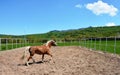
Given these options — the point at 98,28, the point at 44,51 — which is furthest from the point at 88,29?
the point at 44,51

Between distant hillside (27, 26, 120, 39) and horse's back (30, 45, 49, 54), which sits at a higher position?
distant hillside (27, 26, 120, 39)

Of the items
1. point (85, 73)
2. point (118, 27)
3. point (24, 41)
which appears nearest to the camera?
point (85, 73)

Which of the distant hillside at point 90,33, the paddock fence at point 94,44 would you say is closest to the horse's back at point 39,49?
the paddock fence at point 94,44

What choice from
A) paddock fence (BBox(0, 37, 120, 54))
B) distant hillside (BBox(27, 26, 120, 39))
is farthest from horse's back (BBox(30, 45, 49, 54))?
distant hillside (BBox(27, 26, 120, 39))

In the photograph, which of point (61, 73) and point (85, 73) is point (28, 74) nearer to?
point (61, 73)

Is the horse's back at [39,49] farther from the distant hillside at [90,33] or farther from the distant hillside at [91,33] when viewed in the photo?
the distant hillside at [91,33]

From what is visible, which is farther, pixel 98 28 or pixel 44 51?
pixel 98 28

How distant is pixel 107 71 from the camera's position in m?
12.5

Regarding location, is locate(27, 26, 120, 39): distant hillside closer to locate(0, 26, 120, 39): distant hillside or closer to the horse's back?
locate(0, 26, 120, 39): distant hillside

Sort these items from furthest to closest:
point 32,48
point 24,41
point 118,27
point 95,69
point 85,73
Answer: point 118,27, point 24,41, point 32,48, point 95,69, point 85,73

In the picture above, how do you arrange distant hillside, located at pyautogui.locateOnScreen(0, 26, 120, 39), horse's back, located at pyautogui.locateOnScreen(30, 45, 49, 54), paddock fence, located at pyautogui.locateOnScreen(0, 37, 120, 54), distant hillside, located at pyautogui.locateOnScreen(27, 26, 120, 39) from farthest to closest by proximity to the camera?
distant hillside, located at pyautogui.locateOnScreen(27, 26, 120, 39) → distant hillside, located at pyautogui.locateOnScreen(0, 26, 120, 39) → paddock fence, located at pyautogui.locateOnScreen(0, 37, 120, 54) → horse's back, located at pyautogui.locateOnScreen(30, 45, 49, 54)

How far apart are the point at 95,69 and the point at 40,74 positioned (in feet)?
7.82

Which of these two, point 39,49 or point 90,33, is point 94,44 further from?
point 90,33

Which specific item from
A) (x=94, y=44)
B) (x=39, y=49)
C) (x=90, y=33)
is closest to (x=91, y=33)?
(x=90, y=33)
